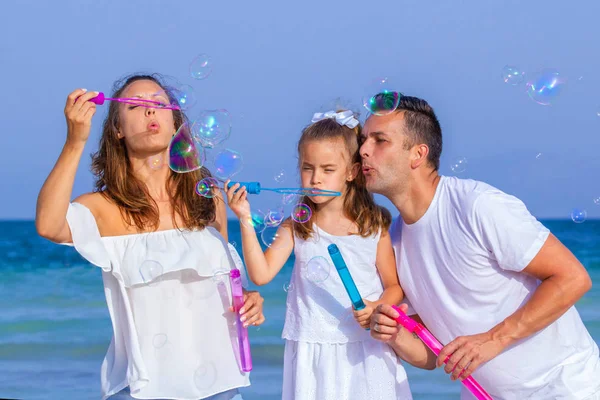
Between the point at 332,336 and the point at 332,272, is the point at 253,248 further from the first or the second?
the point at 332,336

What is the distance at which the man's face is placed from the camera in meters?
3.13

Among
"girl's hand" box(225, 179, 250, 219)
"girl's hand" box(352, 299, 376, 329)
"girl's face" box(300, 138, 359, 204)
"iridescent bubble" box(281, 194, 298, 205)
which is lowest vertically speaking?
"girl's hand" box(352, 299, 376, 329)

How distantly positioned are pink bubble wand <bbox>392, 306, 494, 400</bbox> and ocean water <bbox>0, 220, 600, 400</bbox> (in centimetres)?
90

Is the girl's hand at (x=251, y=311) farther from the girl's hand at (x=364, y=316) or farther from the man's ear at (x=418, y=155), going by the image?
the man's ear at (x=418, y=155)

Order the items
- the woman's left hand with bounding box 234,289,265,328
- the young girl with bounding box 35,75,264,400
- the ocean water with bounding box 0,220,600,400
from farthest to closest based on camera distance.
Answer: the ocean water with bounding box 0,220,600,400, the woman's left hand with bounding box 234,289,265,328, the young girl with bounding box 35,75,264,400

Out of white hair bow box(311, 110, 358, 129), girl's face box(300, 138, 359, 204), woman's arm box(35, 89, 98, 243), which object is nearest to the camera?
woman's arm box(35, 89, 98, 243)

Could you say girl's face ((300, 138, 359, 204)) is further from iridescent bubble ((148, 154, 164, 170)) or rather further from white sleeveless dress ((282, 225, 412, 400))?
iridescent bubble ((148, 154, 164, 170))

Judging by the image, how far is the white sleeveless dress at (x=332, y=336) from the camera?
121 inches

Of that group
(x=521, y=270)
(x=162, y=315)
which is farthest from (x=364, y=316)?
(x=162, y=315)

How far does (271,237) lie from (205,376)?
67 cm

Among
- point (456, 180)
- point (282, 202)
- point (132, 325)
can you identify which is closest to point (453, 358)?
point (456, 180)

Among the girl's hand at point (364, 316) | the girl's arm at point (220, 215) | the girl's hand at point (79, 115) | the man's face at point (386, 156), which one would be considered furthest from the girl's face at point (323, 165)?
the girl's hand at point (79, 115)

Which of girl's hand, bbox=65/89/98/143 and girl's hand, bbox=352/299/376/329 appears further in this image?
girl's hand, bbox=352/299/376/329

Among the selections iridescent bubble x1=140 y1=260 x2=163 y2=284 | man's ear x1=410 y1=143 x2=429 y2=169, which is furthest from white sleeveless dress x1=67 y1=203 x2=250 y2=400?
man's ear x1=410 y1=143 x2=429 y2=169
